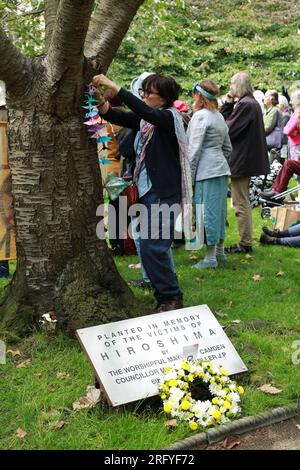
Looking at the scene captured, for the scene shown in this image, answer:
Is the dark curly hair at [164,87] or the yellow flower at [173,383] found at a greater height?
the dark curly hair at [164,87]

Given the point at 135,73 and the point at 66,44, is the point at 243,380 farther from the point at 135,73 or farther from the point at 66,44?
the point at 135,73

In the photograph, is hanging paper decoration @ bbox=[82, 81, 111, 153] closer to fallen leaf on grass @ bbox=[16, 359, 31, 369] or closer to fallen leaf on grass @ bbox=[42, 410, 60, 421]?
fallen leaf on grass @ bbox=[16, 359, 31, 369]

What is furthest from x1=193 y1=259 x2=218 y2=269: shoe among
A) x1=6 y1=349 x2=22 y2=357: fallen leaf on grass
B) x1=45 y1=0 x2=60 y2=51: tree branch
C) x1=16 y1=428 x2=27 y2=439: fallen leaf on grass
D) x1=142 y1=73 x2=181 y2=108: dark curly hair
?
x1=16 y1=428 x2=27 y2=439: fallen leaf on grass

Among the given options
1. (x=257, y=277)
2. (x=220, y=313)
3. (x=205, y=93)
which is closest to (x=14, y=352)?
(x=220, y=313)

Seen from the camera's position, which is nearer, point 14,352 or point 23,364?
point 23,364

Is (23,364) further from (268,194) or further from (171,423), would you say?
(268,194)

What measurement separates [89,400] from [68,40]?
7.82 ft

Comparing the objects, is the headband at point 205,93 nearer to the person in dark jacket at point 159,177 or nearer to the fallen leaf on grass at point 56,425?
the person in dark jacket at point 159,177

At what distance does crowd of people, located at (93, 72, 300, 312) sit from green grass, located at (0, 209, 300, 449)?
0.68 meters

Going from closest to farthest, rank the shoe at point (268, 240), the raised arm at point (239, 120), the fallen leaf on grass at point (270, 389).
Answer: the fallen leaf on grass at point (270, 389)
the raised arm at point (239, 120)
the shoe at point (268, 240)

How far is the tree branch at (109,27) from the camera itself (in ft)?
16.8

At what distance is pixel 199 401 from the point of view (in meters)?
3.79

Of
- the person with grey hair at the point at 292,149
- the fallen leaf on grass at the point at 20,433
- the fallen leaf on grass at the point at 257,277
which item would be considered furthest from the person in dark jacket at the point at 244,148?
the fallen leaf on grass at the point at 20,433

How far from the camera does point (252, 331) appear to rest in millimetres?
5227
